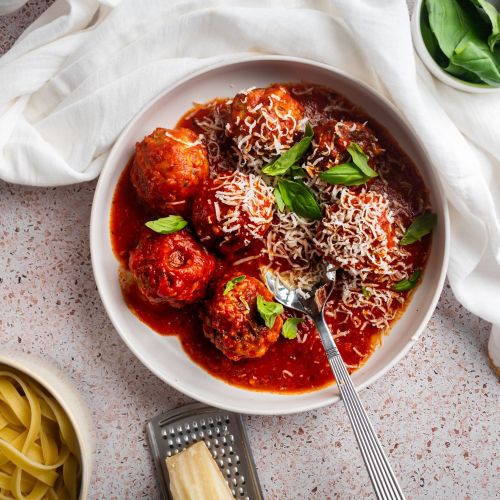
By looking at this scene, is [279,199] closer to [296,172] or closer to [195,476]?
[296,172]

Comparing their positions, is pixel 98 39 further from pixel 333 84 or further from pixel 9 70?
pixel 333 84

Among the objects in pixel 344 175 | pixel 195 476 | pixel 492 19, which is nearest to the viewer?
pixel 492 19

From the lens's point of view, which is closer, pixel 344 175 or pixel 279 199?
pixel 344 175

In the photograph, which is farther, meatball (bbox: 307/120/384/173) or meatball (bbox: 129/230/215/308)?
meatball (bbox: 307/120/384/173)

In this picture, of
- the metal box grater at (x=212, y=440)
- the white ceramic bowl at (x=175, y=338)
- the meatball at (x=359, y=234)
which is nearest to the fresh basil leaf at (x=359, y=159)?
the meatball at (x=359, y=234)

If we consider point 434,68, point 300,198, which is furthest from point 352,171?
point 434,68

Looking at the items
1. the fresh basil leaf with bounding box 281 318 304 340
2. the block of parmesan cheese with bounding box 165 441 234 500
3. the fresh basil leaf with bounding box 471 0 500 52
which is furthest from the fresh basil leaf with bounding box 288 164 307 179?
the block of parmesan cheese with bounding box 165 441 234 500

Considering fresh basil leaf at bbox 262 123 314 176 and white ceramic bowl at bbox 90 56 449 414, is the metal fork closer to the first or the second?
white ceramic bowl at bbox 90 56 449 414

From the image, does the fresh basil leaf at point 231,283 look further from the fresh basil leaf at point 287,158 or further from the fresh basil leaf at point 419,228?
the fresh basil leaf at point 419,228
